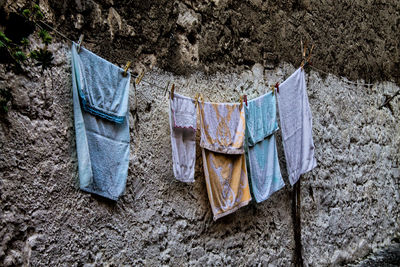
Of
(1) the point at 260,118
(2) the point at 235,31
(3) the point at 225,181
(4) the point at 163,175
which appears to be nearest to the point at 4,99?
(4) the point at 163,175

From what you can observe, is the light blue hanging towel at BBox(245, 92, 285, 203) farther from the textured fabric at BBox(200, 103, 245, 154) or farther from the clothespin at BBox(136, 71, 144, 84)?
the clothespin at BBox(136, 71, 144, 84)

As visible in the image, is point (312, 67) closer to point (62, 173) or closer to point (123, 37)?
point (123, 37)

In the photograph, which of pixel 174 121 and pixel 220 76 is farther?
pixel 220 76

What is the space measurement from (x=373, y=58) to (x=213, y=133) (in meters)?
3.07

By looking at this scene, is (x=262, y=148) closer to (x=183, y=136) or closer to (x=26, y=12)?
(x=183, y=136)

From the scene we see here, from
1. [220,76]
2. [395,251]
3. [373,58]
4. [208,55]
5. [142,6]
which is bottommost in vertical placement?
[395,251]

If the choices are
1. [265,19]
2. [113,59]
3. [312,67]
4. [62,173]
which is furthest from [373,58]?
[62,173]

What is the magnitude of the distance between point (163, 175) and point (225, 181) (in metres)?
0.49

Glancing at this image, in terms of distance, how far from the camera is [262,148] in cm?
290

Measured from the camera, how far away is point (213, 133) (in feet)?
8.54

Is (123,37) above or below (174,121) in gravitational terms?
above

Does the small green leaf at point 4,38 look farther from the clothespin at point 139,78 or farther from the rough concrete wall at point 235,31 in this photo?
the clothespin at point 139,78

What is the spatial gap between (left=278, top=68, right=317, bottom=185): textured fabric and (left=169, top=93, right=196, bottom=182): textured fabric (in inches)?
35.9

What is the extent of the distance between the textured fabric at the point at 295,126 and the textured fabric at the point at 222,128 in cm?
53
